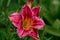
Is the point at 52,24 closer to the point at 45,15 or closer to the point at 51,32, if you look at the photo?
the point at 45,15

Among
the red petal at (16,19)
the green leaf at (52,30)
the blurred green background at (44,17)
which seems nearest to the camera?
the red petal at (16,19)

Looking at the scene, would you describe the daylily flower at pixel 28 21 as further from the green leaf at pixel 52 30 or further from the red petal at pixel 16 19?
the green leaf at pixel 52 30

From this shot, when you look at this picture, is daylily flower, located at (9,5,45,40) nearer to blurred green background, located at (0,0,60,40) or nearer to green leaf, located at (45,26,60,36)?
blurred green background, located at (0,0,60,40)

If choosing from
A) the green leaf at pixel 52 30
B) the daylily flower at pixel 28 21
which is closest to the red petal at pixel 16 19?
the daylily flower at pixel 28 21

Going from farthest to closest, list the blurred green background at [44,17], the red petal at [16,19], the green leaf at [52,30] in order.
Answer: the green leaf at [52,30]
the blurred green background at [44,17]
the red petal at [16,19]

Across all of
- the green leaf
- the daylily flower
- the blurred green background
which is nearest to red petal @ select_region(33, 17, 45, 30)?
the daylily flower

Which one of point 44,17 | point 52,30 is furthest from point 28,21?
point 44,17
